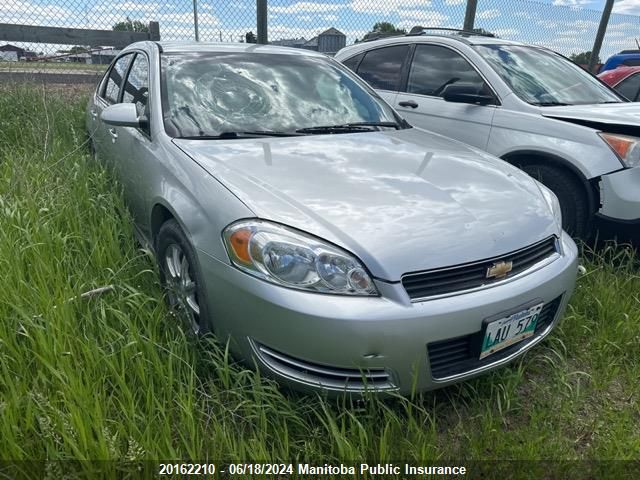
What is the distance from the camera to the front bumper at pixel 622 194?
280cm

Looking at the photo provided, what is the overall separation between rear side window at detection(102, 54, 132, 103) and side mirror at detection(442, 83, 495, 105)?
2443 millimetres

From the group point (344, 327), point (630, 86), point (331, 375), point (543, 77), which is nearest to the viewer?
point (344, 327)

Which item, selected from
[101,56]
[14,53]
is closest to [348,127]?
[101,56]

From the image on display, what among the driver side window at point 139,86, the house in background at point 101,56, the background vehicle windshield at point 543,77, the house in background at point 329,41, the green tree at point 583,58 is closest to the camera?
the driver side window at point 139,86

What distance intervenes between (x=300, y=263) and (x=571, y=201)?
2.35 m

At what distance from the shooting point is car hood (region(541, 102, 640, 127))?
2.93m

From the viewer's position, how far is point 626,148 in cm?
283

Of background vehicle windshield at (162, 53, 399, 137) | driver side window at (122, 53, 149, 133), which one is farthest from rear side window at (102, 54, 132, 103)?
background vehicle windshield at (162, 53, 399, 137)

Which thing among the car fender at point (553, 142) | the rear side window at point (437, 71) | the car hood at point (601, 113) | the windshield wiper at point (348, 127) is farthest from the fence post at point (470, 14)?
the windshield wiper at point (348, 127)

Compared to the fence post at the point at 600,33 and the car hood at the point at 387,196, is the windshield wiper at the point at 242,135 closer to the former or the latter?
the car hood at the point at 387,196

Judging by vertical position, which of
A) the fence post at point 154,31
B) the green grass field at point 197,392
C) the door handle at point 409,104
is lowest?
the green grass field at point 197,392

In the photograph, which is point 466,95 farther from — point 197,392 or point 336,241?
point 197,392

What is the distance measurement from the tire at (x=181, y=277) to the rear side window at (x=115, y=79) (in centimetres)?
183

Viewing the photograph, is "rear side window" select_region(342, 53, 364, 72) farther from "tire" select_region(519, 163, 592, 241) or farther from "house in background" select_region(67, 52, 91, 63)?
"house in background" select_region(67, 52, 91, 63)
